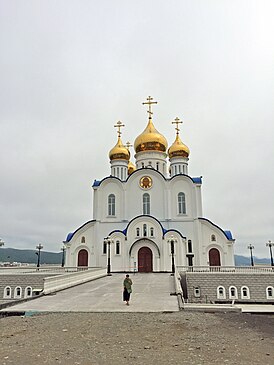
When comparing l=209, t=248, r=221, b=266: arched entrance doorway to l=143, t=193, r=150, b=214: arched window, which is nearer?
l=209, t=248, r=221, b=266: arched entrance doorway

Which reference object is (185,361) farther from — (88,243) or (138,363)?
(88,243)

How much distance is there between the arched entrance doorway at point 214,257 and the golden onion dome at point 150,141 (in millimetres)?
12207

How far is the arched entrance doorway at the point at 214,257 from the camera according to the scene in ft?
98.3

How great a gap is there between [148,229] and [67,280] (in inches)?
529

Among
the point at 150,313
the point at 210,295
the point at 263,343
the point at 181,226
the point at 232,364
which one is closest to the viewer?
the point at 232,364

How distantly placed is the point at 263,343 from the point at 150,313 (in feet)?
12.4

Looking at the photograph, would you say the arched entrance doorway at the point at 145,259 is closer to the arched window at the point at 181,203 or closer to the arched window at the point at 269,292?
the arched window at the point at 181,203

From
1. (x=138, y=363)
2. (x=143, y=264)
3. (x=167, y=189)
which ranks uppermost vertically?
(x=167, y=189)

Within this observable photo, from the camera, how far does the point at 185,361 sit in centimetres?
533

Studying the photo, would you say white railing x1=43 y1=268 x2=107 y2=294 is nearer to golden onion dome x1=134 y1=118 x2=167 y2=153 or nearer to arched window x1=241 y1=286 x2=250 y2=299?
arched window x1=241 y1=286 x2=250 y2=299

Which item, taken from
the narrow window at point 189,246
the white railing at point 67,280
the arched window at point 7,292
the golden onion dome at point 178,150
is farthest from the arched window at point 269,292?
the golden onion dome at point 178,150

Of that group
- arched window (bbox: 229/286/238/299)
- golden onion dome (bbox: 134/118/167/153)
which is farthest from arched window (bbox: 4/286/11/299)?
golden onion dome (bbox: 134/118/167/153)

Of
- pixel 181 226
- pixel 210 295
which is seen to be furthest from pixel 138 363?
pixel 181 226

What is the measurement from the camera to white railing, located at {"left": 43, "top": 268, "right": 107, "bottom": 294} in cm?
1420
